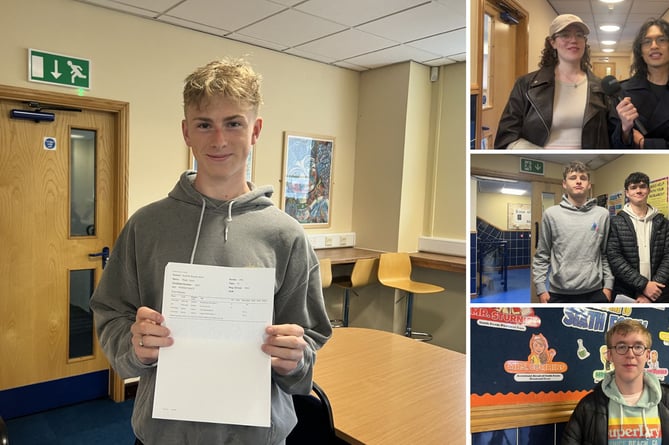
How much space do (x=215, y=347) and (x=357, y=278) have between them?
360 centimetres

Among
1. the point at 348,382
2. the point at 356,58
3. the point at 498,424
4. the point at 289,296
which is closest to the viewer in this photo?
the point at 498,424

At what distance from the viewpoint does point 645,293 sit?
3.13 ft

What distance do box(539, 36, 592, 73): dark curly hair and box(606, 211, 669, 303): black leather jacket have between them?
28 centimetres

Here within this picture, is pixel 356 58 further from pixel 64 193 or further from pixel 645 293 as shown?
pixel 645 293

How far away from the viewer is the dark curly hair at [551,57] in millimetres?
923

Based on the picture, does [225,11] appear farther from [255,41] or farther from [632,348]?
[632,348]

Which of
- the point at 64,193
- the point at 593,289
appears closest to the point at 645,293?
the point at 593,289

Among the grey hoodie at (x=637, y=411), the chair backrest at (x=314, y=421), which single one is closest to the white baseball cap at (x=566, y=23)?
the grey hoodie at (x=637, y=411)

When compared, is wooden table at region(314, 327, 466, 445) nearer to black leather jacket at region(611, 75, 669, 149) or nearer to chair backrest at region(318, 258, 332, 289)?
black leather jacket at region(611, 75, 669, 149)

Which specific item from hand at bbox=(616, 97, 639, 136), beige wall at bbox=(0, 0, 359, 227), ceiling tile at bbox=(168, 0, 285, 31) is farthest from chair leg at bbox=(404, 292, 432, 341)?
hand at bbox=(616, 97, 639, 136)

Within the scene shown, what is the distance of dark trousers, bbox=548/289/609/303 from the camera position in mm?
961

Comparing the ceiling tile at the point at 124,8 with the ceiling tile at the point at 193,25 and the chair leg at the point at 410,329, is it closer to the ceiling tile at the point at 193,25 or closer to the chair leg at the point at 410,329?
the ceiling tile at the point at 193,25

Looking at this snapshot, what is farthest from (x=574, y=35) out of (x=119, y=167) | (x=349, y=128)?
(x=349, y=128)

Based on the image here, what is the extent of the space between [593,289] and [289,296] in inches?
25.7
